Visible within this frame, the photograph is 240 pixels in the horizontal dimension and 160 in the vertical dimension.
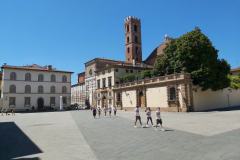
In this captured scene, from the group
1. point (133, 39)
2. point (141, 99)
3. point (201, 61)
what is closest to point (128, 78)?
point (141, 99)

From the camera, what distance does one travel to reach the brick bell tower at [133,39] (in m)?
70.4

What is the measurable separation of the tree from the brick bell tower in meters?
40.0

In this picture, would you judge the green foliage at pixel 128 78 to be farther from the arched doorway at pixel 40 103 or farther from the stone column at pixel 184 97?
the arched doorway at pixel 40 103

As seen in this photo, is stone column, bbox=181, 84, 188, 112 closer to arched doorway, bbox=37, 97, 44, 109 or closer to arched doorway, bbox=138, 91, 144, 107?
arched doorway, bbox=138, 91, 144, 107

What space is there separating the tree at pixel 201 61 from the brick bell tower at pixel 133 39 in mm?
39991

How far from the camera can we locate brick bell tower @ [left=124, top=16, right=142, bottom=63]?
7038 centimetres

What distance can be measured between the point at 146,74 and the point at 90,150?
33.4m

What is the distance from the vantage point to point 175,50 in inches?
1275

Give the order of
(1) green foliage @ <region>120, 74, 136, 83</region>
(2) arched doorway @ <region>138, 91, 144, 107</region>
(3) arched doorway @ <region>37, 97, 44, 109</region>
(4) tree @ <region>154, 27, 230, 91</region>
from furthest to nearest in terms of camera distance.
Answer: (3) arched doorway @ <region>37, 97, 44, 109</region> → (1) green foliage @ <region>120, 74, 136, 83</region> → (2) arched doorway @ <region>138, 91, 144, 107</region> → (4) tree @ <region>154, 27, 230, 91</region>

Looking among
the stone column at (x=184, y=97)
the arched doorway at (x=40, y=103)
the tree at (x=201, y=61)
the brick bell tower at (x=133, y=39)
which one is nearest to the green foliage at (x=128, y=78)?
the tree at (x=201, y=61)

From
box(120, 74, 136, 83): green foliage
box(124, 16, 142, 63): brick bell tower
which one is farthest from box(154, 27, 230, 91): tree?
box(124, 16, 142, 63): brick bell tower

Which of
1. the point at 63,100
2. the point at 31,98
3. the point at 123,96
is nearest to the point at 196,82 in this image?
the point at 123,96

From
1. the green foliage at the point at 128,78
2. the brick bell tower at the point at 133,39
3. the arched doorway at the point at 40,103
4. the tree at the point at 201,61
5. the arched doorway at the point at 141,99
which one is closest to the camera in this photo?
the tree at the point at 201,61

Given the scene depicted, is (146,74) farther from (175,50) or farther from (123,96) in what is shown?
(175,50)
